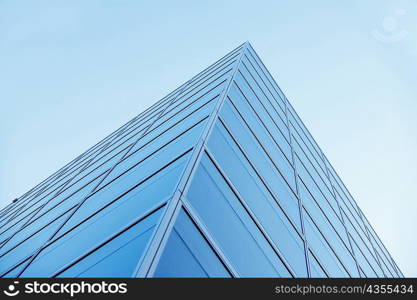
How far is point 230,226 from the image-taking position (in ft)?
17.6

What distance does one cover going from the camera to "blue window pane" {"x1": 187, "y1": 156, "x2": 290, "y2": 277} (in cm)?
503

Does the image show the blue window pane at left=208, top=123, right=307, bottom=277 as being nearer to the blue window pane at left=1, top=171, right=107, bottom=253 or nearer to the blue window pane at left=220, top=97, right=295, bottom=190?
the blue window pane at left=220, top=97, right=295, bottom=190

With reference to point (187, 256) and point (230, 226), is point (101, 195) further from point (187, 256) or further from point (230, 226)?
point (187, 256)

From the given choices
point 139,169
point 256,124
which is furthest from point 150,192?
point 256,124

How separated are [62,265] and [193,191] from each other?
2173 millimetres

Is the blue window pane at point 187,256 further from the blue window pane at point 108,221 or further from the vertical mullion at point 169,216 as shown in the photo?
the blue window pane at point 108,221

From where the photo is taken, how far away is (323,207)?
11.1 metres

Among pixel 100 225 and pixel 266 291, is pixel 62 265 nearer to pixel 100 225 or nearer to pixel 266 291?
pixel 100 225

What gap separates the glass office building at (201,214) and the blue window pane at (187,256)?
11 mm

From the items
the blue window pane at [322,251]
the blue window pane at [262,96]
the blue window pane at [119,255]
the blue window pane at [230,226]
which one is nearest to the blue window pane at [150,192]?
the blue window pane at [230,226]

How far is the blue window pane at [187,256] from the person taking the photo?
4125mm

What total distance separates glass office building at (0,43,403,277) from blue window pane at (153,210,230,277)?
11 mm

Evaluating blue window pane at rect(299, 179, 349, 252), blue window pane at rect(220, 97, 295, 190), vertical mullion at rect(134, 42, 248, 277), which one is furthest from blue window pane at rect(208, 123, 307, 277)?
blue window pane at rect(299, 179, 349, 252)

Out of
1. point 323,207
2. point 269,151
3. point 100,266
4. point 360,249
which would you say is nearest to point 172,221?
point 100,266
